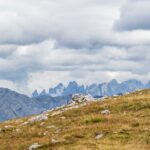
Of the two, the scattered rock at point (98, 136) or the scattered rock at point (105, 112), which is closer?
the scattered rock at point (98, 136)

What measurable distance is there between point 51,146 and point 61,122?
14823 mm

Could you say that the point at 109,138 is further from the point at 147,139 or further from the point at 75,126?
the point at 75,126

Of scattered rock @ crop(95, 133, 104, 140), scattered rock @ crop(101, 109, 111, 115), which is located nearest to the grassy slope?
scattered rock @ crop(95, 133, 104, 140)

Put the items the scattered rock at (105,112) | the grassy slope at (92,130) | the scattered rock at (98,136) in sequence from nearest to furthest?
the grassy slope at (92,130) → the scattered rock at (98,136) → the scattered rock at (105,112)

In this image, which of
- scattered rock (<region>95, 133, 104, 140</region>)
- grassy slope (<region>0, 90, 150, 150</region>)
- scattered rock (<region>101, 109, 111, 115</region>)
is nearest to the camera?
grassy slope (<region>0, 90, 150, 150</region>)

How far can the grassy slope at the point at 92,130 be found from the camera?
37.1 meters

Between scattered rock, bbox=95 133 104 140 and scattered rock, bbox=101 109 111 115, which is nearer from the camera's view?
scattered rock, bbox=95 133 104 140

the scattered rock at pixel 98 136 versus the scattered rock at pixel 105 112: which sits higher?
the scattered rock at pixel 105 112

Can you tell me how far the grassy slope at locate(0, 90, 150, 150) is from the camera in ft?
122

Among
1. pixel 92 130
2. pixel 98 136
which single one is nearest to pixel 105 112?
pixel 92 130

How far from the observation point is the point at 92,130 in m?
43.2

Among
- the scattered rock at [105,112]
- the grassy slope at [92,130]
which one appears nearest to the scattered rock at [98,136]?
the grassy slope at [92,130]

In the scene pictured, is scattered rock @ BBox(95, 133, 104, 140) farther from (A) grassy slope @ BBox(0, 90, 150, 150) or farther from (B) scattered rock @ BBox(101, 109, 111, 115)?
(B) scattered rock @ BBox(101, 109, 111, 115)

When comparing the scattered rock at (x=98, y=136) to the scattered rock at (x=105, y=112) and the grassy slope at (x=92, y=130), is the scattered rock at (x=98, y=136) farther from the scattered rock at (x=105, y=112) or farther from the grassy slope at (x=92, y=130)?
the scattered rock at (x=105, y=112)
